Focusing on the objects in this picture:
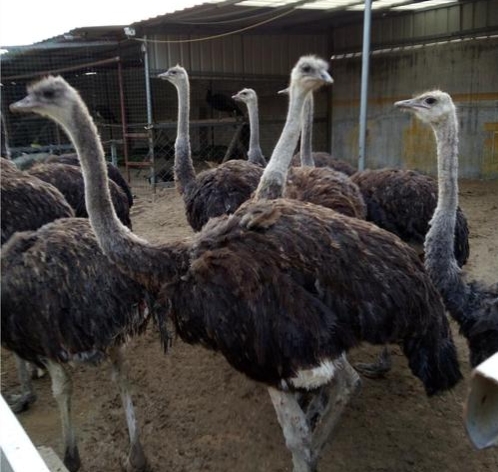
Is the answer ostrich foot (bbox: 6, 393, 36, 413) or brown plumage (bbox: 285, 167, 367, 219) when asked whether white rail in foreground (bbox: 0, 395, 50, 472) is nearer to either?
ostrich foot (bbox: 6, 393, 36, 413)

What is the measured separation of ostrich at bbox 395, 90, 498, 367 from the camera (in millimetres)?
2713

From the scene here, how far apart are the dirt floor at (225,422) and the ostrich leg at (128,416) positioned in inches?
3.4

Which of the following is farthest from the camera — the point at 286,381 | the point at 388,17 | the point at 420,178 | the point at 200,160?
the point at 200,160

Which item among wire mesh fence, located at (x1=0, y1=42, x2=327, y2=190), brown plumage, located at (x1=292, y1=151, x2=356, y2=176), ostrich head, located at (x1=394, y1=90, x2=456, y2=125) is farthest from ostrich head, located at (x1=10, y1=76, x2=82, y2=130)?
wire mesh fence, located at (x1=0, y1=42, x2=327, y2=190)

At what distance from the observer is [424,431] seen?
9.93 ft

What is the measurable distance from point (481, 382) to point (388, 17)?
11.8m

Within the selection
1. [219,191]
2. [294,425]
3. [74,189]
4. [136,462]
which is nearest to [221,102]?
[74,189]

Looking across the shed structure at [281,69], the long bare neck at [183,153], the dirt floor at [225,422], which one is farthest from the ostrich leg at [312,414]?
the shed structure at [281,69]

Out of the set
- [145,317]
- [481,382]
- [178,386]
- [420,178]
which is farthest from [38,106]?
[420,178]

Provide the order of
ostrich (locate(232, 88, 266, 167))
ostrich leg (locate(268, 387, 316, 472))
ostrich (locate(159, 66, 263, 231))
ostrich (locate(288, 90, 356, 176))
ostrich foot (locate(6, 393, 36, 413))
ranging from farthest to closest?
ostrich (locate(232, 88, 266, 167)), ostrich (locate(288, 90, 356, 176)), ostrich (locate(159, 66, 263, 231)), ostrich foot (locate(6, 393, 36, 413)), ostrich leg (locate(268, 387, 316, 472))

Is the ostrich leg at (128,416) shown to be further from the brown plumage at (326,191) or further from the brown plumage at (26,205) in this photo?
the brown plumage at (326,191)

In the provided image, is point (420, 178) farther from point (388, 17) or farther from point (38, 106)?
point (388, 17)

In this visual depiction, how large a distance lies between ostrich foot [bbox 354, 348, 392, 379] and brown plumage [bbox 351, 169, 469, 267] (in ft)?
2.83

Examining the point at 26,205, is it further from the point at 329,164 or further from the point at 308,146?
the point at 329,164
